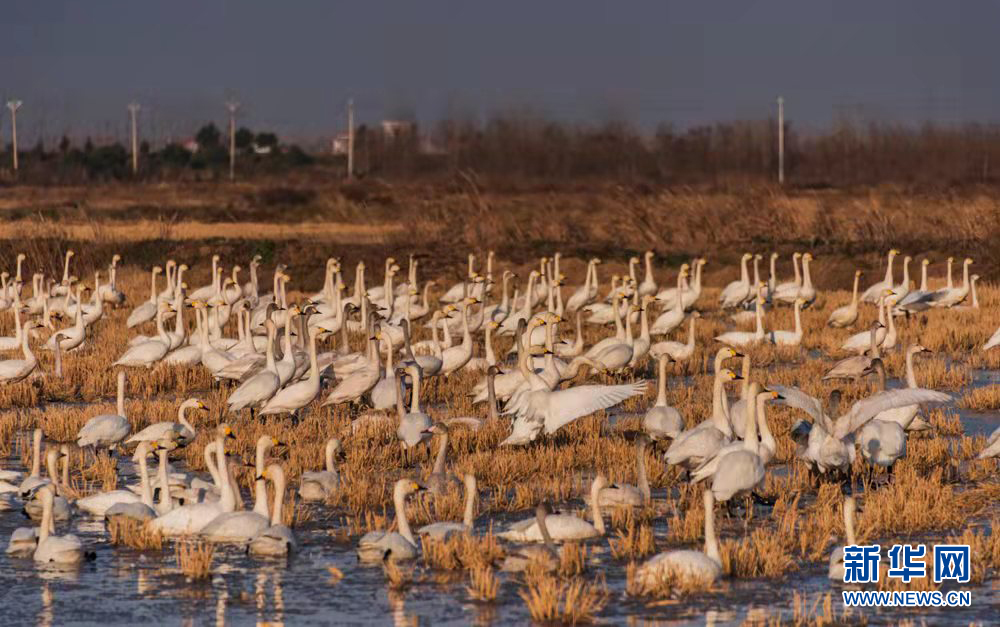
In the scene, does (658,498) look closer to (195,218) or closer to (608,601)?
(608,601)

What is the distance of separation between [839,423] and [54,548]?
4953 mm

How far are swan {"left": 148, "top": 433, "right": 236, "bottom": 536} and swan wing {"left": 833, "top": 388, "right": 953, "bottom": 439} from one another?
3899 mm

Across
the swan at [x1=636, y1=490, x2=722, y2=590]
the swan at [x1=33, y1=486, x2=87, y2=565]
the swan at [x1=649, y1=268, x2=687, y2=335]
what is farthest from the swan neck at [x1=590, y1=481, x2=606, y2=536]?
the swan at [x1=649, y1=268, x2=687, y2=335]

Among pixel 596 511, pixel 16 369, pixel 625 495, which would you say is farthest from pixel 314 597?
pixel 16 369

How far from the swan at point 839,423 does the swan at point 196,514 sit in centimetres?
361

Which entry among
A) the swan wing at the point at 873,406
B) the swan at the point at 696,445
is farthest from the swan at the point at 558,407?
the swan wing at the point at 873,406

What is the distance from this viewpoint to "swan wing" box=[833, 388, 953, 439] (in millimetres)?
10602

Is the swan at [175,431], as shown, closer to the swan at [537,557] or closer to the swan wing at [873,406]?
the swan at [537,557]

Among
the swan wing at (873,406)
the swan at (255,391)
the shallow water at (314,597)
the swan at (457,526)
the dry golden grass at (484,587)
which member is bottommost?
the shallow water at (314,597)

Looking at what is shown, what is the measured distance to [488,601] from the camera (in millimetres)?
7762

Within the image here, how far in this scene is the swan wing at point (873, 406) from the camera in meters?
10.6

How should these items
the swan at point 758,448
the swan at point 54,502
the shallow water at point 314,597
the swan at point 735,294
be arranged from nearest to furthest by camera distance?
the shallow water at point 314,597, the swan at point 54,502, the swan at point 758,448, the swan at point 735,294

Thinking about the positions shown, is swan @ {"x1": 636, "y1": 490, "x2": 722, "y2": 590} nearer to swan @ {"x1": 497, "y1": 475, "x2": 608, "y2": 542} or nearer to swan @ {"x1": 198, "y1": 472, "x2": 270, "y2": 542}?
swan @ {"x1": 497, "y1": 475, "x2": 608, "y2": 542}

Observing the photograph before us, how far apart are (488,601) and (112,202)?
44.8 meters
